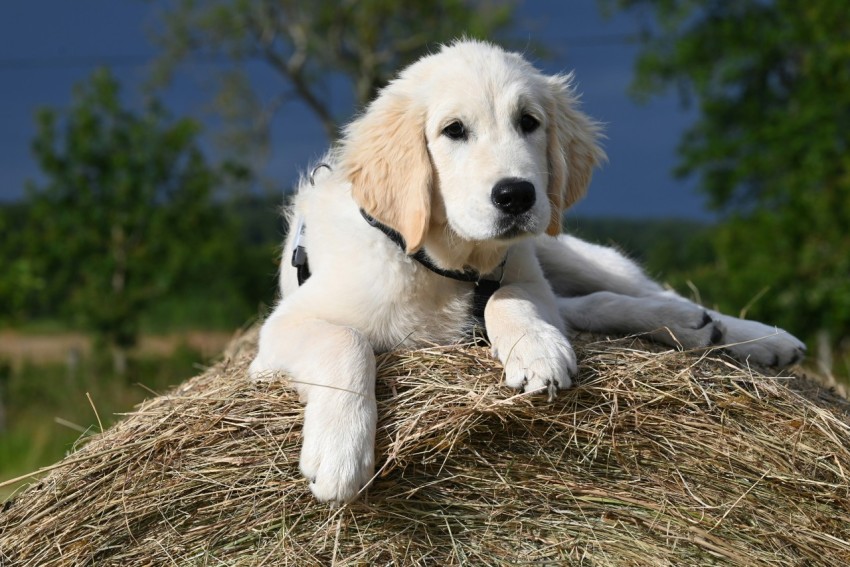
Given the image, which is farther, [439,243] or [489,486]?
[439,243]

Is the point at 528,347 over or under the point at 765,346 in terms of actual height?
over

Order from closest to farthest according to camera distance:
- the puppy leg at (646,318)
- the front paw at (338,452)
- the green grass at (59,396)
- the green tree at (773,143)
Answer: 1. the front paw at (338,452)
2. the puppy leg at (646,318)
3. the green grass at (59,396)
4. the green tree at (773,143)

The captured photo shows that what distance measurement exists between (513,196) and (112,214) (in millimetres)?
11877

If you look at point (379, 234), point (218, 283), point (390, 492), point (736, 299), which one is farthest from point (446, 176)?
point (218, 283)

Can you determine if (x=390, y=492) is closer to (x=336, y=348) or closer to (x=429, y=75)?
(x=336, y=348)

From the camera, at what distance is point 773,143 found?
1814 cm

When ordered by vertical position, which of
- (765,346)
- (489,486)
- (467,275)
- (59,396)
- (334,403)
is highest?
(467,275)

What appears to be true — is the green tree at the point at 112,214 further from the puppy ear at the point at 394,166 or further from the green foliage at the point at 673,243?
the puppy ear at the point at 394,166

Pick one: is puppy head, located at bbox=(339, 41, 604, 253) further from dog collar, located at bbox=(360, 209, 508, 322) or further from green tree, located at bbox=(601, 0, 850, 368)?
green tree, located at bbox=(601, 0, 850, 368)

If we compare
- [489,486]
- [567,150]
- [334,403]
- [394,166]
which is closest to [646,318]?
[567,150]

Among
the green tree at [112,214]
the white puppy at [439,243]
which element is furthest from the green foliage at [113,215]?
the white puppy at [439,243]

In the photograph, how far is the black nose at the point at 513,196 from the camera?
3.33m

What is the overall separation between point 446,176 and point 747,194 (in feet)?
62.2

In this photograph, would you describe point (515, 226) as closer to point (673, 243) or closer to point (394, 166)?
point (394, 166)
